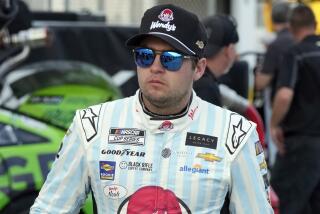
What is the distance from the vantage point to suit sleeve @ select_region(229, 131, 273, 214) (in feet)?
8.63

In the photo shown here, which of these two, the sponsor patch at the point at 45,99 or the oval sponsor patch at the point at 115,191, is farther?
the sponsor patch at the point at 45,99

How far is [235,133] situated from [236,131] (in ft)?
0.04

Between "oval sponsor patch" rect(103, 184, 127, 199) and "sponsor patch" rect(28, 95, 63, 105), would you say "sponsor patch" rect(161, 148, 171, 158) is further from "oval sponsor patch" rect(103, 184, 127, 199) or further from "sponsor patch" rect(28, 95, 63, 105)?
"sponsor patch" rect(28, 95, 63, 105)

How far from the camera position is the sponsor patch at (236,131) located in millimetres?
2652

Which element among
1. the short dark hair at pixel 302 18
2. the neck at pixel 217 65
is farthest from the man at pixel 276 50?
the neck at pixel 217 65

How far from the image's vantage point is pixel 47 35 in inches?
282

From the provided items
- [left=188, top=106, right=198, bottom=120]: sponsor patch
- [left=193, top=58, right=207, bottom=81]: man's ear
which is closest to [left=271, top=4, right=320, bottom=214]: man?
[left=193, top=58, right=207, bottom=81]: man's ear

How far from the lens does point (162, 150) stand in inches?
103

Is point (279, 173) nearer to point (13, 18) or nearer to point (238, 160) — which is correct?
point (13, 18)

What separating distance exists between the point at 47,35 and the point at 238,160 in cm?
477

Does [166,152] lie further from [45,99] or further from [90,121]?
[45,99]

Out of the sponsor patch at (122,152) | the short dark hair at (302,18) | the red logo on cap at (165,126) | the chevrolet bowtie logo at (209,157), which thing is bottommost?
the short dark hair at (302,18)

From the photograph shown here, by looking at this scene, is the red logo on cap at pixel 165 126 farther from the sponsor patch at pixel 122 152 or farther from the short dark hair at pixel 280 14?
the short dark hair at pixel 280 14

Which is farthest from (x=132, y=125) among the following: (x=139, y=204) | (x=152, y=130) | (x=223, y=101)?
(x=223, y=101)
